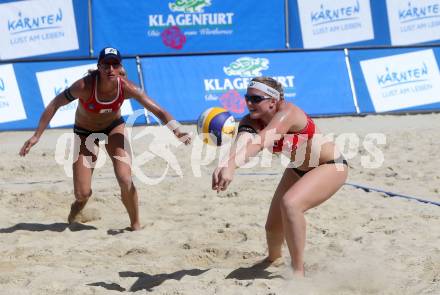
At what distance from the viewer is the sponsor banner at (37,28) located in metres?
11.8

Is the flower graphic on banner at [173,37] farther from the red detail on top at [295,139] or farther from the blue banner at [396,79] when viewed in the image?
the red detail on top at [295,139]

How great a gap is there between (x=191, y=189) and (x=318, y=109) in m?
4.14

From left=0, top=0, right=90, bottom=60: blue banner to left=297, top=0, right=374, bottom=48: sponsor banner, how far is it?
359 centimetres

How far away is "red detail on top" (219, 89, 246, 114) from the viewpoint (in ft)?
37.8

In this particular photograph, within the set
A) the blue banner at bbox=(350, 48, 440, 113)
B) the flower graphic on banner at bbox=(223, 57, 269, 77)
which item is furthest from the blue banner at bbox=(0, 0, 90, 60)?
the blue banner at bbox=(350, 48, 440, 113)

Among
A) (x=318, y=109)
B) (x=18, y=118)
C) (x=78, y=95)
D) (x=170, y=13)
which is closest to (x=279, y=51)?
(x=318, y=109)

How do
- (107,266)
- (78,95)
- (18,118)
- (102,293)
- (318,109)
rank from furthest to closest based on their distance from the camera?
(318,109)
(18,118)
(78,95)
(107,266)
(102,293)

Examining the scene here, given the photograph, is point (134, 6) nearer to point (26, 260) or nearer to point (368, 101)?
point (368, 101)

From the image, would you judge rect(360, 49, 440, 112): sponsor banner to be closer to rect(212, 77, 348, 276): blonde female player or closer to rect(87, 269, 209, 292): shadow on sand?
rect(212, 77, 348, 276): blonde female player

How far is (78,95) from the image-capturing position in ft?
21.2

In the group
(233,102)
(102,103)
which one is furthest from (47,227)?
(233,102)

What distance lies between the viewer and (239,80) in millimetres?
11680

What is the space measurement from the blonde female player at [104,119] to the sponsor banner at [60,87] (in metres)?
4.23

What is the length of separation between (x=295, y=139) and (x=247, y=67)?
22.5 feet
